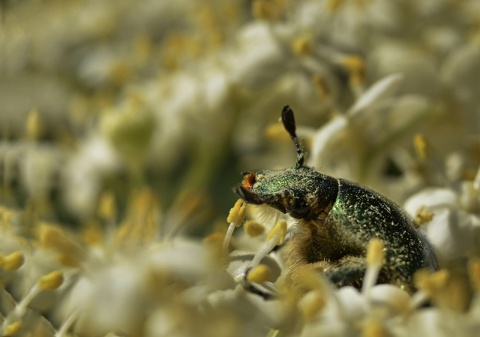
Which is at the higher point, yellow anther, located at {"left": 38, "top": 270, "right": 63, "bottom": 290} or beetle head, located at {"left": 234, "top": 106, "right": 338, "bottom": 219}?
beetle head, located at {"left": 234, "top": 106, "right": 338, "bottom": 219}

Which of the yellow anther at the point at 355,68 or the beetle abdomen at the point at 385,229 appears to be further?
the yellow anther at the point at 355,68

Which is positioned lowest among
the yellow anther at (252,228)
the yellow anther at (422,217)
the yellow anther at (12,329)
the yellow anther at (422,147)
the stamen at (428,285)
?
the yellow anther at (12,329)

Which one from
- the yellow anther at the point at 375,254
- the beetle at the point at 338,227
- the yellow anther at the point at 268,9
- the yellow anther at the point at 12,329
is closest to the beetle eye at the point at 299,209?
the beetle at the point at 338,227

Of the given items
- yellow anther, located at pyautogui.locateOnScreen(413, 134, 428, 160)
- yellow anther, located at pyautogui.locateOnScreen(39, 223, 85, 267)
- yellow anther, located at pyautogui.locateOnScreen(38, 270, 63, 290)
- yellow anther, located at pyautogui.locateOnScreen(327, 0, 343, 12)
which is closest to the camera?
yellow anther, located at pyautogui.locateOnScreen(39, 223, 85, 267)

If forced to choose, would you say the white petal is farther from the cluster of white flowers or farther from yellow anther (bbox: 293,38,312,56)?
yellow anther (bbox: 293,38,312,56)

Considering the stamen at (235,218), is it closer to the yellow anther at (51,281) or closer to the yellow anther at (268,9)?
the yellow anther at (51,281)

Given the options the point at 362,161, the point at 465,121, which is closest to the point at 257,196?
the point at 362,161

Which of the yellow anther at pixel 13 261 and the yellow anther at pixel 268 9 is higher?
the yellow anther at pixel 268 9

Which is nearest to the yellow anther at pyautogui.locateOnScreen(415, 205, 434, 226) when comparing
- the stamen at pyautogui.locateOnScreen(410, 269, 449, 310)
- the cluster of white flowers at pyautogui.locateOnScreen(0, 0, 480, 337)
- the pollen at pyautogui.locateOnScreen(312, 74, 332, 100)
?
the cluster of white flowers at pyautogui.locateOnScreen(0, 0, 480, 337)

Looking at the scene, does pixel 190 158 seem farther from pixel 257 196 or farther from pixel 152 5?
pixel 257 196
